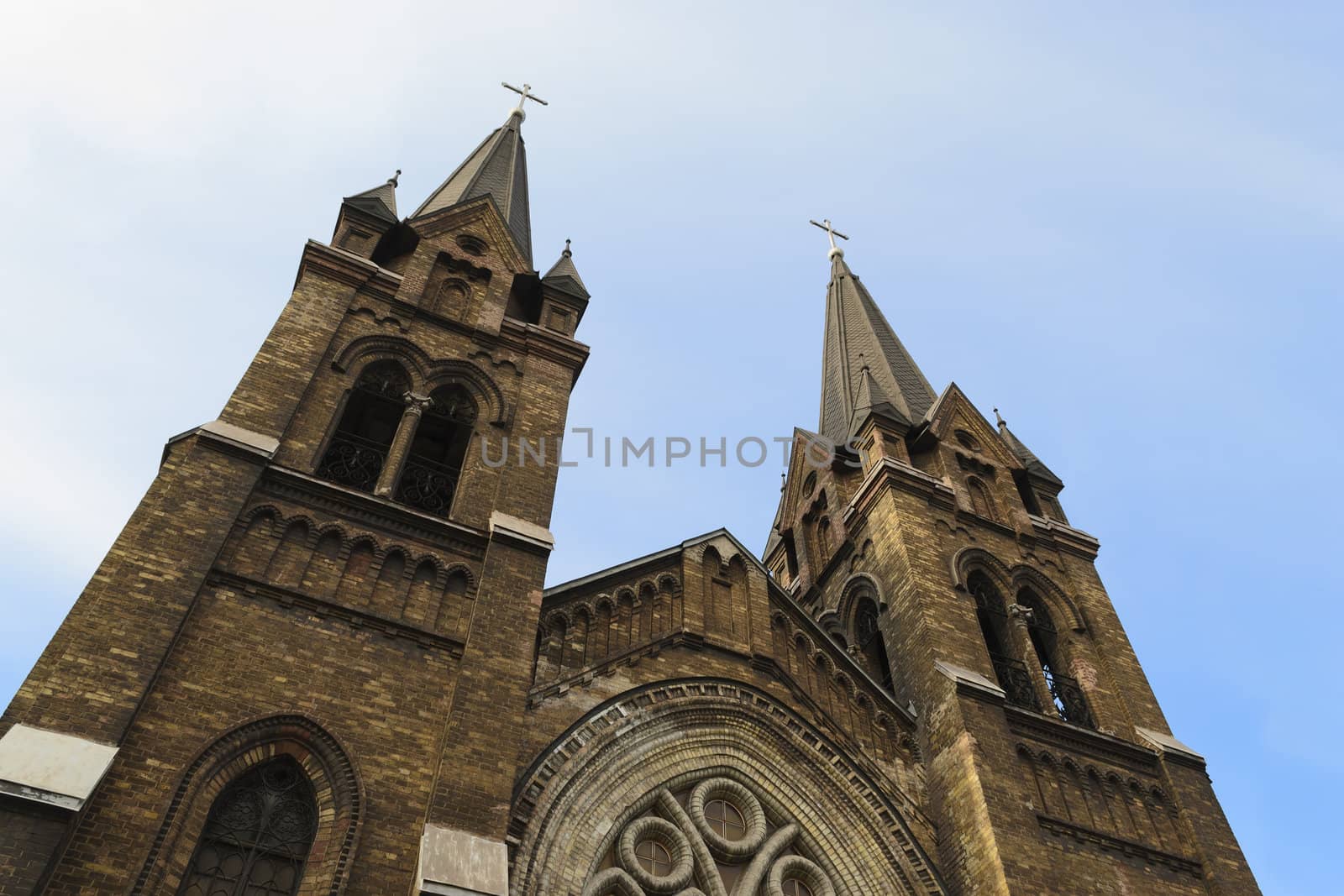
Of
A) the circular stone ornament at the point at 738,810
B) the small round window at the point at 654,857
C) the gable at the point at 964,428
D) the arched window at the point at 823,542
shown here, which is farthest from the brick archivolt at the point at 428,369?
the gable at the point at 964,428

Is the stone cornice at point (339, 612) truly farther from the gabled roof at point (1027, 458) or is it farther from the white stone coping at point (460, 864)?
the gabled roof at point (1027, 458)

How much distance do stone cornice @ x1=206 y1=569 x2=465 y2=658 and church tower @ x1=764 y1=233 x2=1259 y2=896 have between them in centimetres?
707

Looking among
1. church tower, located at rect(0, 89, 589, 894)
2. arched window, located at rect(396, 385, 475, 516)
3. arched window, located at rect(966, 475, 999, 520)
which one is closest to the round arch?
church tower, located at rect(0, 89, 589, 894)

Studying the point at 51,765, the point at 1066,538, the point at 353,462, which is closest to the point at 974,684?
the point at 1066,538

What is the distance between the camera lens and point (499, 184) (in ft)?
75.0

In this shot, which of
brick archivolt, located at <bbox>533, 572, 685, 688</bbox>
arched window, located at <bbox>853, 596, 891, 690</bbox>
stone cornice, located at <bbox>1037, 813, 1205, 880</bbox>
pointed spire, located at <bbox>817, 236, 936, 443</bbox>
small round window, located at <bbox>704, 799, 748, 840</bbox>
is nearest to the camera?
small round window, located at <bbox>704, 799, 748, 840</bbox>

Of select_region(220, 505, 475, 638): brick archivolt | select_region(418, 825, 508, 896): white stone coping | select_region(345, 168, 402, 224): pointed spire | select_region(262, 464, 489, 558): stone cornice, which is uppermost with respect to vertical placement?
select_region(345, 168, 402, 224): pointed spire

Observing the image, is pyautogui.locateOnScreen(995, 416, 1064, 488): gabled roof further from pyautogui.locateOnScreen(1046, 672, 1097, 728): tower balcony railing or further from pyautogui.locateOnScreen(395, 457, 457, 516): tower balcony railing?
pyautogui.locateOnScreen(395, 457, 457, 516): tower balcony railing

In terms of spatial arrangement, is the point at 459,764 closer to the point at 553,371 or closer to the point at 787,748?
the point at 787,748

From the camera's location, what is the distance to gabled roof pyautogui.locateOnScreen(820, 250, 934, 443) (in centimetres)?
2353

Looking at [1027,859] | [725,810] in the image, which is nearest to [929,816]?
[1027,859]

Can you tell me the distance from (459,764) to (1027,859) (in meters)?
7.15

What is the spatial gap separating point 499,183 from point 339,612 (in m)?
13.7

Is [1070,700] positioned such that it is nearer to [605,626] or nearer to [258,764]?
[605,626]
